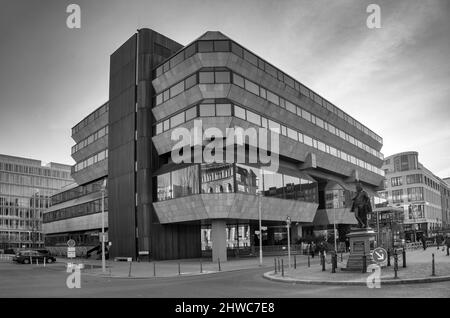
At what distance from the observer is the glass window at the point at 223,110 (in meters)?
51.3

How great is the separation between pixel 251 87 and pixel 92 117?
106 feet

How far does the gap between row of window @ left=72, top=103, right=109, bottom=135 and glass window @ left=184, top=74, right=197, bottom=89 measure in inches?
873

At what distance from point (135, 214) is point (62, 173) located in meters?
127

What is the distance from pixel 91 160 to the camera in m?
76.6

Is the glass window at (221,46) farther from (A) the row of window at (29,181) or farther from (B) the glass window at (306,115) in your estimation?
(A) the row of window at (29,181)

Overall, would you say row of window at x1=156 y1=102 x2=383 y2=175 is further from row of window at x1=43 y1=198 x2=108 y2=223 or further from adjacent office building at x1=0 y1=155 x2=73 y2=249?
adjacent office building at x1=0 y1=155 x2=73 y2=249

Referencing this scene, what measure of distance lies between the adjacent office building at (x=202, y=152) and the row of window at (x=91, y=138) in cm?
62

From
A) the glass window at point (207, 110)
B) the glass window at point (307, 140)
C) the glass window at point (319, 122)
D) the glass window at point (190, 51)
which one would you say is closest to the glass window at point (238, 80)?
the glass window at point (207, 110)

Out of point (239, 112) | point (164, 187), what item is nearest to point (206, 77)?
point (239, 112)

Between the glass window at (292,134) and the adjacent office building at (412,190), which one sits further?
the adjacent office building at (412,190)

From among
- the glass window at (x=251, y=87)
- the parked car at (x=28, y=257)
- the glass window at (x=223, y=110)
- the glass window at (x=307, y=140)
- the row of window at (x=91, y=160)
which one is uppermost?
the glass window at (x=251, y=87)

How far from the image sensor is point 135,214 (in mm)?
58375

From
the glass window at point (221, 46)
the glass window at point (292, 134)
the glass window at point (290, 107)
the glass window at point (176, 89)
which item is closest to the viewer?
the glass window at point (221, 46)

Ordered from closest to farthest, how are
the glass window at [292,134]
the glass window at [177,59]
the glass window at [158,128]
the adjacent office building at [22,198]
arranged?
the glass window at [177,59] → the glass window at [158,128] → the glass window at [292,134] → the adjacent office building at [22,198]
